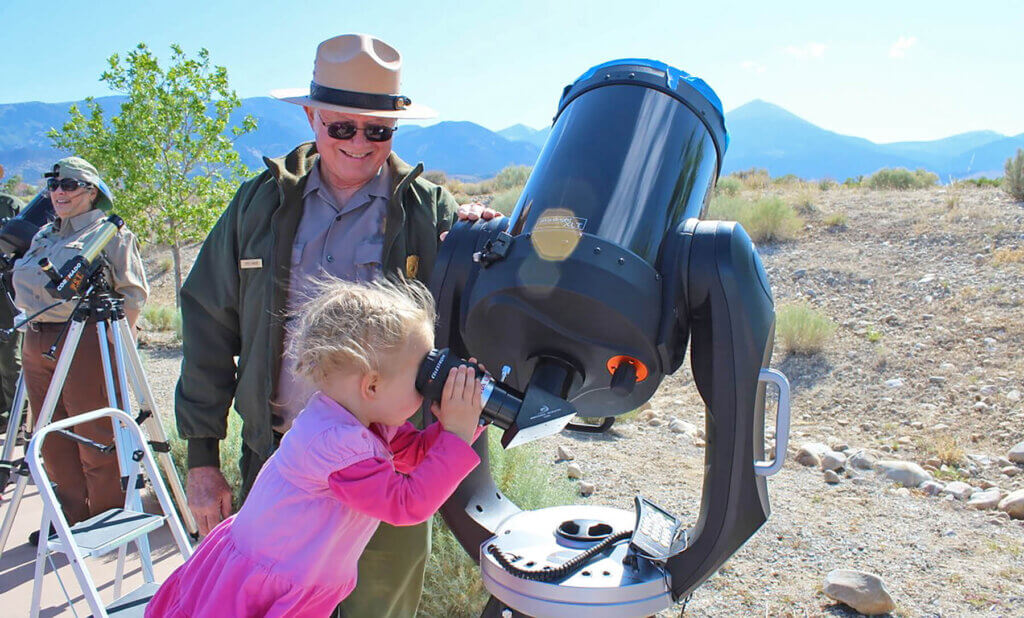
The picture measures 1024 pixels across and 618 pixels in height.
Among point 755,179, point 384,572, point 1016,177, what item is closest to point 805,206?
point 1016,177

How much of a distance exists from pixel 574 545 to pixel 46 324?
3.37m

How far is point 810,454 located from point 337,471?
425 centimetres

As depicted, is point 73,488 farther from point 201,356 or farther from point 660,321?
point 660,321

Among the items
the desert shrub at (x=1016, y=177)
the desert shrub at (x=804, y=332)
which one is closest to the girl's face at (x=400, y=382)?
the desert shrub at (x=804, y=332)

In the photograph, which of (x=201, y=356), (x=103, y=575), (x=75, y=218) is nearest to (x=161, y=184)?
(x=75, y=218)

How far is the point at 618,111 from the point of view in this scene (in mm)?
1605

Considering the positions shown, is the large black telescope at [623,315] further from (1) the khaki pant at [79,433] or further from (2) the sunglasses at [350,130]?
(1) the khaki pant at [79,433]

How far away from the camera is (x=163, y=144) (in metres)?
9.54

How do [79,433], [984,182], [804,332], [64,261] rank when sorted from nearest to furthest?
1. [64,261]
2. [79,433]
3. [804,332]
4. [984,182]

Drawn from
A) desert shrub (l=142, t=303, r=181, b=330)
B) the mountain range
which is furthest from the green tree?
the mountain range

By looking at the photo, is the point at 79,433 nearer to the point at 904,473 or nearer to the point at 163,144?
the point at 904,473

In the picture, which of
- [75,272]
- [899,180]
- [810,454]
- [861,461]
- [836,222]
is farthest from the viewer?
[899,180]

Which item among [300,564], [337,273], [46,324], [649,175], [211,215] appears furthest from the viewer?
[211,215]

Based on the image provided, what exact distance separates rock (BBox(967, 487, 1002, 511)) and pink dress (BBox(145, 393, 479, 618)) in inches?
146
